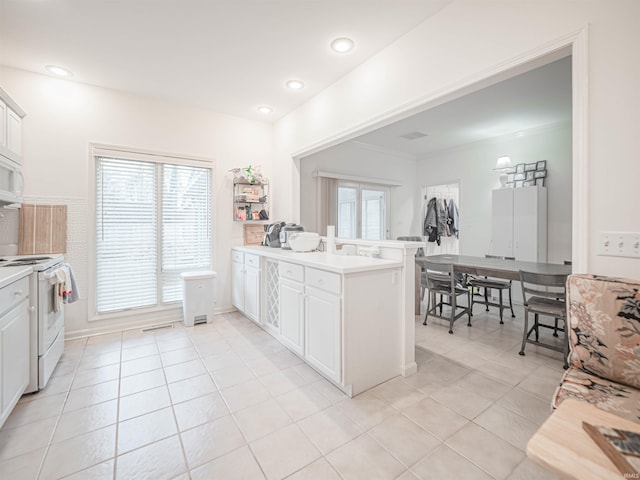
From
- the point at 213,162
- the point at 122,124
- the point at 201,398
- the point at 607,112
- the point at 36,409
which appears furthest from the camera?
the point at 213,162

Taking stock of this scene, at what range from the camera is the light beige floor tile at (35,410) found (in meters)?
1.84

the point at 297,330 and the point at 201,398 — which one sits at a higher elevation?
the point at 297,330

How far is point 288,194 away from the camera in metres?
4.11

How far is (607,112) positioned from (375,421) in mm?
2124

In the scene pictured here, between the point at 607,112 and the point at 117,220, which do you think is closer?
the point at 607,112

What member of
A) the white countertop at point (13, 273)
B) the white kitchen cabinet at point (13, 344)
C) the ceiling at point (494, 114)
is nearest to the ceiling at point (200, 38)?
the ceiling at point (494, 114)

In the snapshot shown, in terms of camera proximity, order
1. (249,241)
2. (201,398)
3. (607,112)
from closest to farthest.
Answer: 1. (607,112)
2. (201,398)
3. (249,241)

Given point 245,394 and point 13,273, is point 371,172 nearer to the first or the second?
point 245,394

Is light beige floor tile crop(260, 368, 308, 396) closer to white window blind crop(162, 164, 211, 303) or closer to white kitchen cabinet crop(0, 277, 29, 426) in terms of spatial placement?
white kitchen cabinet crop(0, 277, 29, 426)

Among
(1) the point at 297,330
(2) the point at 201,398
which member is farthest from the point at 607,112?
(2) the point at 201,398

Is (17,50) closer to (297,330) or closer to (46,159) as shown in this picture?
(46,159)

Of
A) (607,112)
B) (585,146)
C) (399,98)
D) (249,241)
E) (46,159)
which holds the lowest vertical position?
(249,241)

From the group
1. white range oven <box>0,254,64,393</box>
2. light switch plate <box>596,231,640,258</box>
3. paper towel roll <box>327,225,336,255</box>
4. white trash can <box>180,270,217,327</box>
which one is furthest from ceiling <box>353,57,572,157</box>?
white range oven <box>0,254,64,393</box>

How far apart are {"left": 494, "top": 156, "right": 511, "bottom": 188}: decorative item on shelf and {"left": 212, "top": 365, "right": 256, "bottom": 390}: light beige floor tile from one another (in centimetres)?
467
